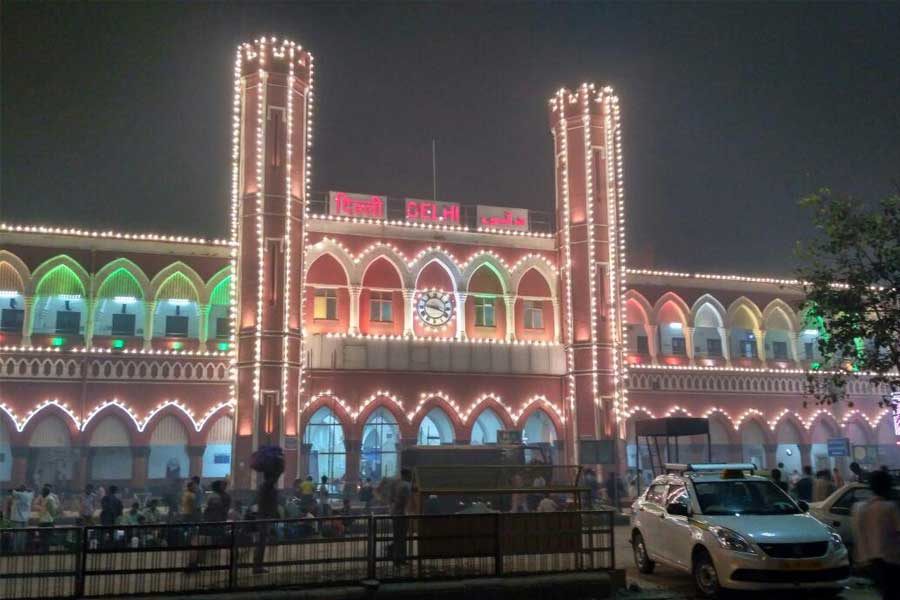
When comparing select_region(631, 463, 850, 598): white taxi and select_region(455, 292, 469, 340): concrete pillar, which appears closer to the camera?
select_region(631, 463, 850, 598): white taxi

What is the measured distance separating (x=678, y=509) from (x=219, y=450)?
20890 millimetres

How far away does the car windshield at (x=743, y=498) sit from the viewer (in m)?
12.3

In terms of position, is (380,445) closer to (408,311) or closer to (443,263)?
(408,311)

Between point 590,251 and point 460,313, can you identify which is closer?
point 460,313

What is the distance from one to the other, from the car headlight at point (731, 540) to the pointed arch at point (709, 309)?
83.3 feet

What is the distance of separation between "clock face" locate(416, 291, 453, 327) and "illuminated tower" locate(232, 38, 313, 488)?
498 cm

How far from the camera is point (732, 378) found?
35.7m

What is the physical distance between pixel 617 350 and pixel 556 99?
32.5 ft

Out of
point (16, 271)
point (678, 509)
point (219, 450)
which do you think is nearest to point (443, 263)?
point (219, 450)

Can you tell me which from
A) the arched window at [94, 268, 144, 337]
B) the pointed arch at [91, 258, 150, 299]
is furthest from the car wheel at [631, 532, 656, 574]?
the pointed arch at [91, 258, 150, 299]

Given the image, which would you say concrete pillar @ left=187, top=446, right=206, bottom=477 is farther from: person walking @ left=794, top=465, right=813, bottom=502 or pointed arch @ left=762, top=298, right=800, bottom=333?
pointed arch @ left=762, top=298, right=800, bottom=333

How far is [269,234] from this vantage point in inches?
1117

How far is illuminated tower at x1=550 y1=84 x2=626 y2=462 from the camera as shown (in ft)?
102

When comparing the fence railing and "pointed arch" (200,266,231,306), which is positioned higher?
"pointed arch" (200,266,231,306)
